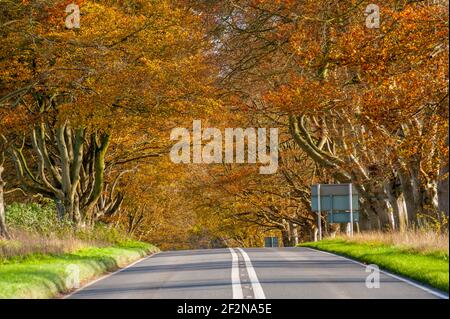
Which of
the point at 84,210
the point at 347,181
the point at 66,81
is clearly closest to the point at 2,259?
the point at 66,81

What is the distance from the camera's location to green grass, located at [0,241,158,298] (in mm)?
15219

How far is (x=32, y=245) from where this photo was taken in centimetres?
2489

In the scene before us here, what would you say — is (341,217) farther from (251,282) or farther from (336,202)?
(251,282)

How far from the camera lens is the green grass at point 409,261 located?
16.7m

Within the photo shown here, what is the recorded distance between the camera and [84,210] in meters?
40.9

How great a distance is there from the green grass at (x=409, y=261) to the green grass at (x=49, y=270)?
720 cm

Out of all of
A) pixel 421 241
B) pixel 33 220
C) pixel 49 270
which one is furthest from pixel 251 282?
pixel 33 220

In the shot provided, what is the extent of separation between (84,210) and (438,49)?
2382cm

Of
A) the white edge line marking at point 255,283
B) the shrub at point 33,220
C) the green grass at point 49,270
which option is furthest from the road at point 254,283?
the shrub at point 33,220

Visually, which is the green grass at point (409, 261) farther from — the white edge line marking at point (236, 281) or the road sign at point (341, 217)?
the road sign at point (341, 217)

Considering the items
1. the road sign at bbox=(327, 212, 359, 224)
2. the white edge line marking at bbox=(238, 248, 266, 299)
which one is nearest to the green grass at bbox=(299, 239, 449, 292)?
the white edge line marking at bbox=(238, 248, 266, 299)

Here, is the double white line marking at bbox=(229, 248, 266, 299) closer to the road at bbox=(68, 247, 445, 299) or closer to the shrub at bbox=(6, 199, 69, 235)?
the road at bbox=(68, 247, 445, 299)

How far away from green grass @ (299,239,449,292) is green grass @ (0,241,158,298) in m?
7.20
